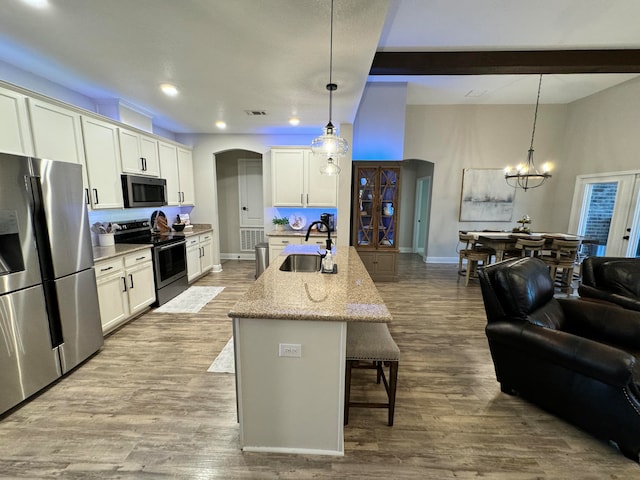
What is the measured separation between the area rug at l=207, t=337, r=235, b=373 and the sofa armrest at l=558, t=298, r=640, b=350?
2909mm

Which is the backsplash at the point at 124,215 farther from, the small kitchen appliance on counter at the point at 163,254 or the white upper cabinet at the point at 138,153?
the white upper cabinet at the point at 138,153

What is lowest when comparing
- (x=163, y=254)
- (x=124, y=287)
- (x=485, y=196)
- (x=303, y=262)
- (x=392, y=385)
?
(x=392, y=385)

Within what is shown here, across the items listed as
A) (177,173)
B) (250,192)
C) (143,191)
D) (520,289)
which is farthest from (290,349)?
(250,192)

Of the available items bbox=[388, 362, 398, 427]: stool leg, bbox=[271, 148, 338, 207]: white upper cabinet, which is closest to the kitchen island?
bbox=[388, 362, 398, 427]: stool leg

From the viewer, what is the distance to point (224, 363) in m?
2.46

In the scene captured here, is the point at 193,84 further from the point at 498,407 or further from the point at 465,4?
the point at 498,407

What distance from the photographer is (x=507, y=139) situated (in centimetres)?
602

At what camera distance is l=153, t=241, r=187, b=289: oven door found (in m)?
3.64

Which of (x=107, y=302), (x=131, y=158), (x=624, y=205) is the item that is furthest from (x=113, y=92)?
(x=624, y=205)

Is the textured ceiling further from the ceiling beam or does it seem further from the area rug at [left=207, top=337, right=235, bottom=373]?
the area rug at [left=207, top=337, right=235, bottom=373]

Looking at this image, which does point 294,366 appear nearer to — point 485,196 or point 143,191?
point 143,191

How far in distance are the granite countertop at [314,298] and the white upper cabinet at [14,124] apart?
243 cm

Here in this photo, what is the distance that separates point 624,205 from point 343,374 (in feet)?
20.6

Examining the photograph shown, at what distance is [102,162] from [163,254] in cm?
134
